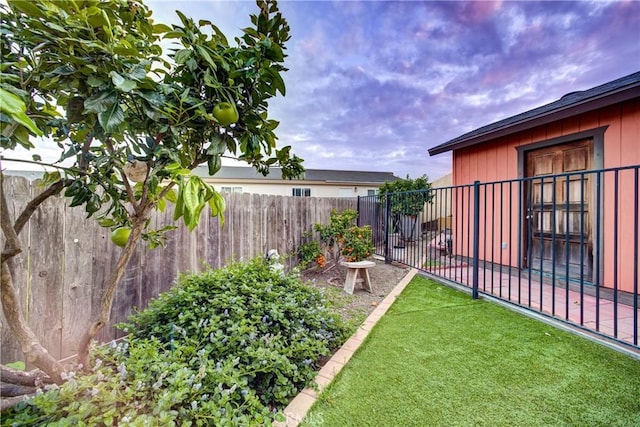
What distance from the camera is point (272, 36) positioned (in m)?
1.19

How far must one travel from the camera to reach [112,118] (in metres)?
0.87

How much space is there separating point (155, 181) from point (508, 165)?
18.5 ft

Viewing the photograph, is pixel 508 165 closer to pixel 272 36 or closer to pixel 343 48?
pixel 343 48

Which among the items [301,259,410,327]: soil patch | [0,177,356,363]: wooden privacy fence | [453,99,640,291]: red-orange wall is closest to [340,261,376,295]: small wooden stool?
[301,259,410,327]: soil patch

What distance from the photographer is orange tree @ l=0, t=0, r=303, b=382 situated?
33.5 inches

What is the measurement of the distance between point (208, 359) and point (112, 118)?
5.05 ft

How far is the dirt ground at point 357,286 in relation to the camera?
11.4 feet

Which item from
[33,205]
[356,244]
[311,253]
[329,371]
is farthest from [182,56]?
[311,253]

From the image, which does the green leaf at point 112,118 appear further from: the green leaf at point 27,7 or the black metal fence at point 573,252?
the black metal fence at point 573,252

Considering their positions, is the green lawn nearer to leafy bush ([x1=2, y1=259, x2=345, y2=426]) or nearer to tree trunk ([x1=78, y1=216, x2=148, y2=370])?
leafy bush ([x1=2, y1=259, x2=345, y2=426])

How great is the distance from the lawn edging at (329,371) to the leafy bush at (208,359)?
0.08 m

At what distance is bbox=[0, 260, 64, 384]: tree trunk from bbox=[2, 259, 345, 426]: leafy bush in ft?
0.38

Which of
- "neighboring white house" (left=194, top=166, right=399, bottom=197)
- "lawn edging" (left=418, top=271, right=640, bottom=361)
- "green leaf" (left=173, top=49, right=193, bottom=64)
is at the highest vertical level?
"neighboring white house" (left=194, top=166, right=399, bottom=197)

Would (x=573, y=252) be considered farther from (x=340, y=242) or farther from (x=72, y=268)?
(x=72, y=268)
